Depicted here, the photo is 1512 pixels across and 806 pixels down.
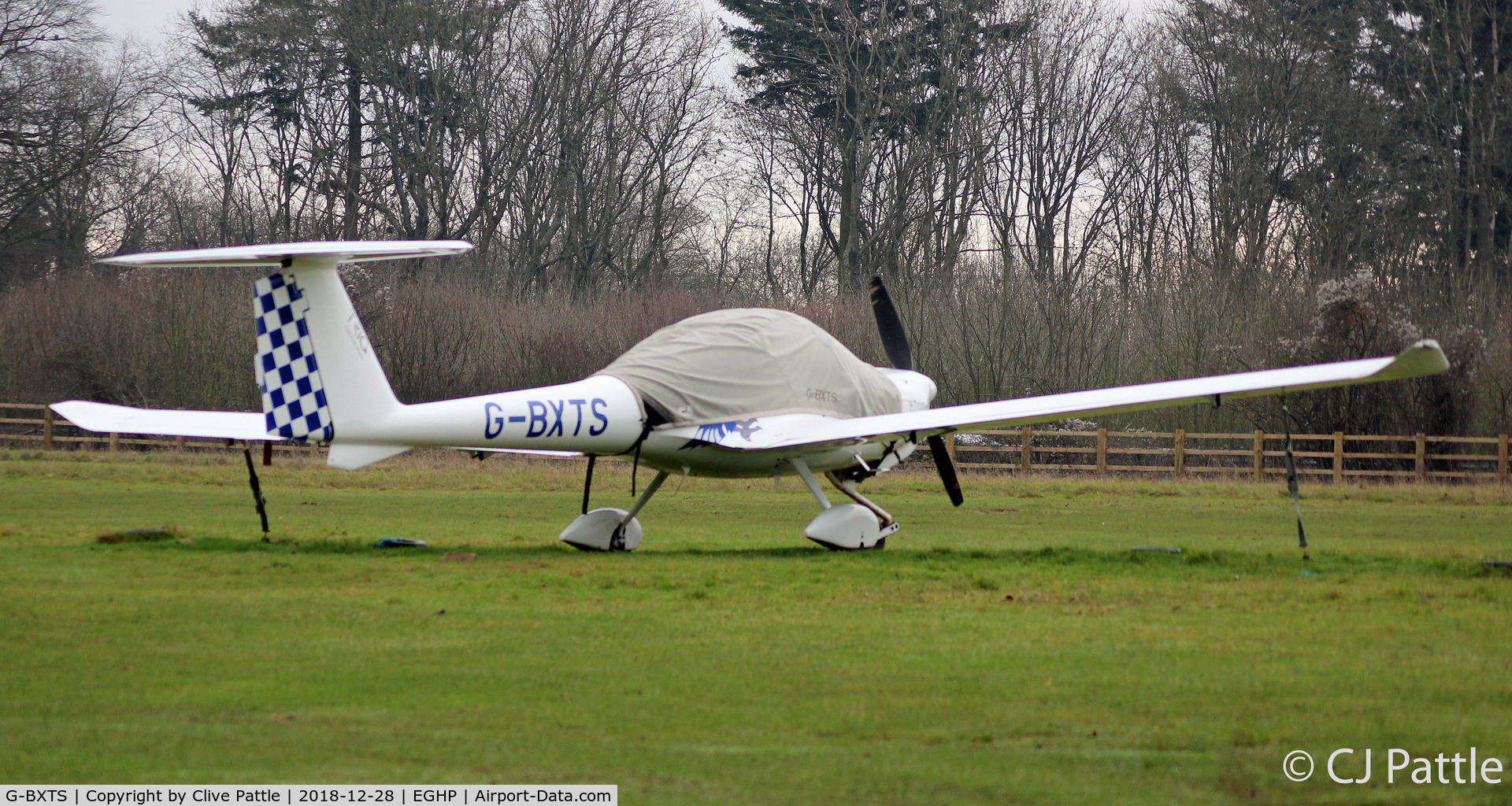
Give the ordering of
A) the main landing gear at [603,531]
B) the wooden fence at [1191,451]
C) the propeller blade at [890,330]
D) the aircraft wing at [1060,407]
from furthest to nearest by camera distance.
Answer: the wooden fence at [1191,451] < the propeller blade at [890,330] < the main landing gear at [603,531] < the aircraft wing at [1060,407]

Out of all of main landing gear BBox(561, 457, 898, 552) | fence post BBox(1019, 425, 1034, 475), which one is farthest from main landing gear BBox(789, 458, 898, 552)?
fence post BBox(1019, 425, 1034, 475)

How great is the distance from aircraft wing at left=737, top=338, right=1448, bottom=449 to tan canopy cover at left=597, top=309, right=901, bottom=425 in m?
0.32

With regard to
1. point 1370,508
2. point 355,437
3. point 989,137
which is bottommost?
point 1370,508

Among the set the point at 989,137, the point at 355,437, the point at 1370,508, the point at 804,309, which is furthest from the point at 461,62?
the point at 355,437

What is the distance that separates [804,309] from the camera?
1704 inches

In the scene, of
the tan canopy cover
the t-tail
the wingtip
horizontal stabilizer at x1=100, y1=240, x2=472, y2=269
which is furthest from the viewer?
the tan canopy cover

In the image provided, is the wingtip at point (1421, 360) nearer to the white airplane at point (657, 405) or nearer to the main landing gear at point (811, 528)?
the white airplane at point (657, 405)

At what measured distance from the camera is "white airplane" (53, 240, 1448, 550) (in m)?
11.2

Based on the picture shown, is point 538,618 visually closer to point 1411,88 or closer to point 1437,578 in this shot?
point 1437,578

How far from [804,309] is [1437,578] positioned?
106 ft

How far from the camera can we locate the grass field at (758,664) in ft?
17.6

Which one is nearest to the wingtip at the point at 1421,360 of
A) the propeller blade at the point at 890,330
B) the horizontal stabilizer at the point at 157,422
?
the propeller blade at the point at 890,330

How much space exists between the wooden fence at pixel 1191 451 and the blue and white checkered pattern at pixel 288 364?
19.6 meters

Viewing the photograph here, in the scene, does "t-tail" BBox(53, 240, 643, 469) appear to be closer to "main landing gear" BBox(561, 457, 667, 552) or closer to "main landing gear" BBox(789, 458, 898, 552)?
"main landing gear" BBox(561, 457, 667, 552)
